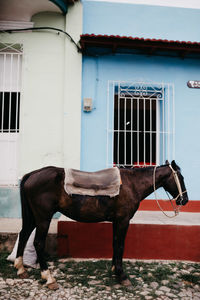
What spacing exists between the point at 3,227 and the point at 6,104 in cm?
280

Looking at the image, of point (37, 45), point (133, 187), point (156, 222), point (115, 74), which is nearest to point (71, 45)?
point (37, 45)

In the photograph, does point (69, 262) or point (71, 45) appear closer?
point (69, 262)

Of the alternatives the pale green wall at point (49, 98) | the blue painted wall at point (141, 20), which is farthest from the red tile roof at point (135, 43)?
the blue painted wall at point (141, 20)

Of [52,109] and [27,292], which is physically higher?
[52,109]

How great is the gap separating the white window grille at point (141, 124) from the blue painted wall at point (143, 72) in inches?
5.3

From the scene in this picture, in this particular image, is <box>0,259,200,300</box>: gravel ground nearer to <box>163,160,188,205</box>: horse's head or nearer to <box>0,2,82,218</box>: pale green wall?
<box>163,160,188,205</box>: horse's head

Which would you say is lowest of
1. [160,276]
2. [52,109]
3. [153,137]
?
[160,276]

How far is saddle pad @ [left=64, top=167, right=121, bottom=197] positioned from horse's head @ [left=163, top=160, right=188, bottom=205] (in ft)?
2.47

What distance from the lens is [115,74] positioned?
5.43 m

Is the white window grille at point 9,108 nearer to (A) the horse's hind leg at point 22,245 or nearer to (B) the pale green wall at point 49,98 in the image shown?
(B) the pale green wall at point 49,98

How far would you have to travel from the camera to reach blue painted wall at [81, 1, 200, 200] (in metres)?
5.30

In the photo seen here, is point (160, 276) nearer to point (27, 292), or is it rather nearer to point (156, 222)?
point (156, 222)

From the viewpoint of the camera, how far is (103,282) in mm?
3102

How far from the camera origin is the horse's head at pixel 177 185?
3288 millimetres
